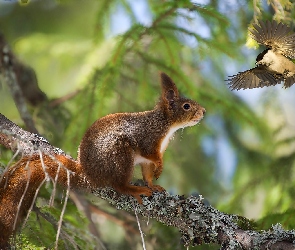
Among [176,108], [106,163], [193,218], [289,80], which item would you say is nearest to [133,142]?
[106,163]

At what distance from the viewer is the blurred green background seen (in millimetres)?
2508

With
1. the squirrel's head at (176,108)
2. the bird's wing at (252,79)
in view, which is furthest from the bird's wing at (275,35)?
the squirrel's head at (176,108)

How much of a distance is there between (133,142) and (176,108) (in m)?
0.26

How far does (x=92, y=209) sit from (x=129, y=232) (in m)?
0.30

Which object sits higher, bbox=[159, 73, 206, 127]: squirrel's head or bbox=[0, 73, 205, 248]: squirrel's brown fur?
bbox=[159, 73, 206, 127]: squirrel's head

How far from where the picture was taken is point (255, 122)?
3.21 m

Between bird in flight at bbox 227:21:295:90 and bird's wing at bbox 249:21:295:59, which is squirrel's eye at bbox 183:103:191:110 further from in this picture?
bird's wing at bbox 249:21:295:59

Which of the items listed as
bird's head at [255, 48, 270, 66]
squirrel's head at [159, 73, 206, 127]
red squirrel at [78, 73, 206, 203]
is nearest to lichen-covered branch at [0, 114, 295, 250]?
red squirrel at [78, 73, 206, 203]

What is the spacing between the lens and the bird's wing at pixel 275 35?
1.62m

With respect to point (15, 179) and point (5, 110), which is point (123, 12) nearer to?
point (5, 110)

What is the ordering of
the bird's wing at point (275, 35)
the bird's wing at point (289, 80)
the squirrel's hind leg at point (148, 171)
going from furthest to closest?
the squirrel's hind leg at point (148, 171) → the bird's wing at point (289, 80) → the bird's wing at point (275, 35)

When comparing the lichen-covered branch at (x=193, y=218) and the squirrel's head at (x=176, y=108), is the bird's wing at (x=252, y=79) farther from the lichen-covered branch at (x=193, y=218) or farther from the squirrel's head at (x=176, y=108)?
the lichen-covered branch at (x=193, y=218)

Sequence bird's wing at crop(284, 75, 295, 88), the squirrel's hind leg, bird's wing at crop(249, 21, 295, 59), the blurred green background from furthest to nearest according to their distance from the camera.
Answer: the blurred green background
the squirrel's hind leg
bird's wing at crop(284, 75, 295, 88)
bird's wing at crop(249, 21, 295, 59)

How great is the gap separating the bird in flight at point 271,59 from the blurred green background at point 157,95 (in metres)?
0.30
